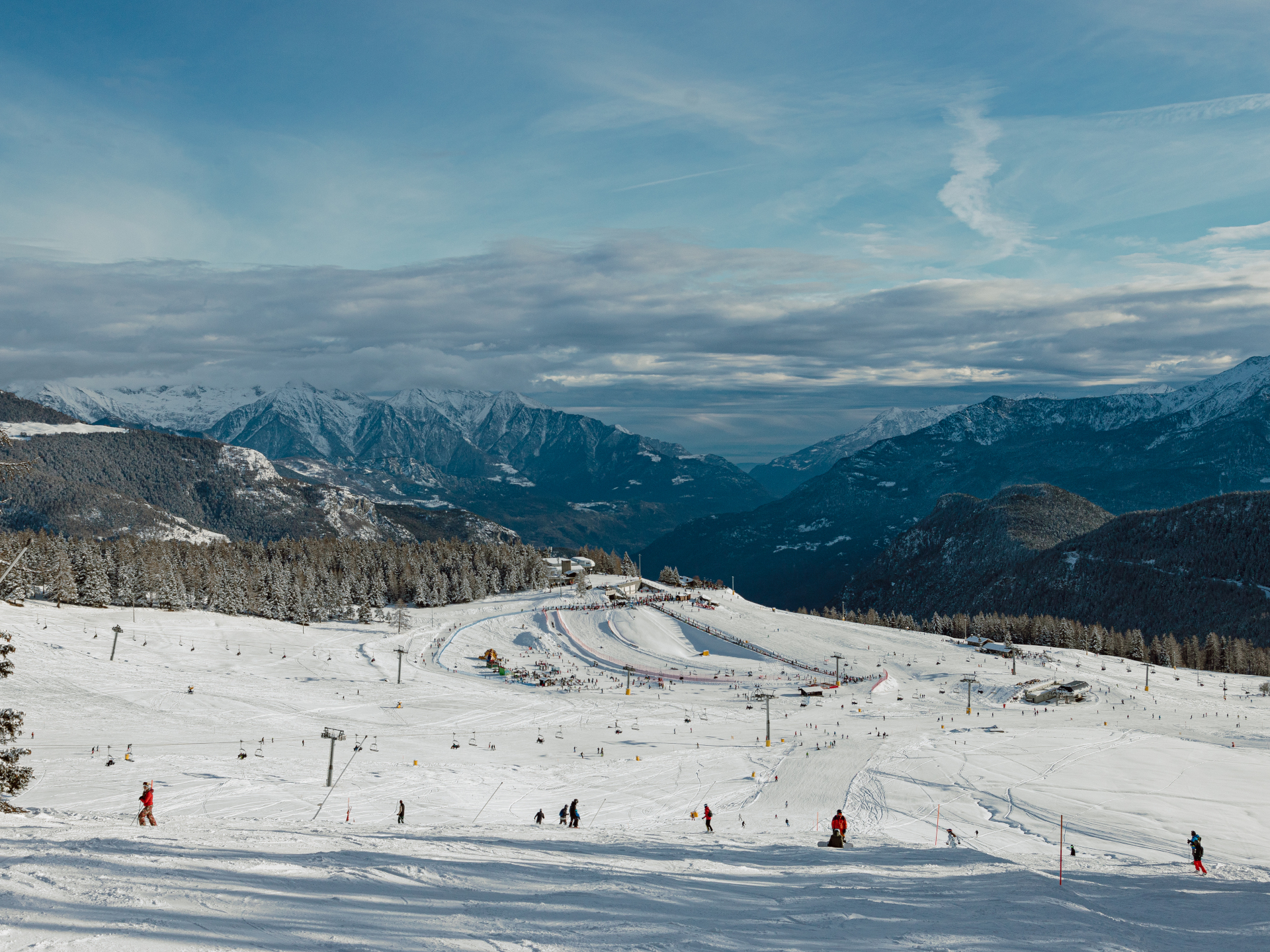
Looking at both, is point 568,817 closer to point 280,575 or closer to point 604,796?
point 604,796

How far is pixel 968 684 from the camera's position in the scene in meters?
88.0

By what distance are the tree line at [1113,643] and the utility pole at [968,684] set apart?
38357 mm

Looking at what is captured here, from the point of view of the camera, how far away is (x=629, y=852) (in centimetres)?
2661

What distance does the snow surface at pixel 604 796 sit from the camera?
1752 cm

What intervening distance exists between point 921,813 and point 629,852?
25.5 metres

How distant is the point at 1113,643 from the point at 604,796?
12955 cm

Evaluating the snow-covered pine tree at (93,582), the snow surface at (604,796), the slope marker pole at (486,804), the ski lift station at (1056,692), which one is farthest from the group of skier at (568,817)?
the snow-covered pine tree at (93,582)

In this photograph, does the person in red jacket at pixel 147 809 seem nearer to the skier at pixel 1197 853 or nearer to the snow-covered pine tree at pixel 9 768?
the snow-covered pine tree at pixel 9 768

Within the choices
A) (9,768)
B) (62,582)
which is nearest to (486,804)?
(9,768)

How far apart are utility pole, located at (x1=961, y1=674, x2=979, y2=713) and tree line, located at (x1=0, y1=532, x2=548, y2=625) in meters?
88.2

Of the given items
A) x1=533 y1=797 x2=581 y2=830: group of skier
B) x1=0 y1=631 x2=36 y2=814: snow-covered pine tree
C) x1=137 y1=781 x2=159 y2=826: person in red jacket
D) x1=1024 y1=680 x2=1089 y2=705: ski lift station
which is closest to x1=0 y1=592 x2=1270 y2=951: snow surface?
x1=533 y1=797 x2=581 y2=830: group of skier

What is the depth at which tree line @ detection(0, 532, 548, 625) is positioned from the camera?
115 m

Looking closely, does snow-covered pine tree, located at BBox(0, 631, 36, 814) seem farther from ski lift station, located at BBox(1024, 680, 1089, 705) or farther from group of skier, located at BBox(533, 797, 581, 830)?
ski lift station, located at BBox(1024, 680, 1089, 705)

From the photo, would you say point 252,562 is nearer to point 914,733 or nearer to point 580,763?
point 580,763
